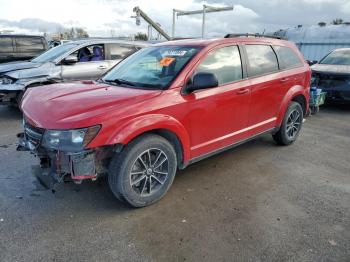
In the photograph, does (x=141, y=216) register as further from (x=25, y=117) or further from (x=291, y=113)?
(x=291, y=113)

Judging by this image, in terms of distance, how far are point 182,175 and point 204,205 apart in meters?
0.81

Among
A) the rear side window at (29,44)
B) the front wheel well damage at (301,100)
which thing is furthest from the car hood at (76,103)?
the rear side window at (29,44)

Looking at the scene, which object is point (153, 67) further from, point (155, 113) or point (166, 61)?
point (155, 113)

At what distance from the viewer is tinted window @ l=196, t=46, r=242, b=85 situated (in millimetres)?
3732

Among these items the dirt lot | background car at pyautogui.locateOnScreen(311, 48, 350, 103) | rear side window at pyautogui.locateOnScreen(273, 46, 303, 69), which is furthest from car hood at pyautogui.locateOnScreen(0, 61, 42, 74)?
background car at pyautogui.locateOnScreen(311, 48, 350, 103)

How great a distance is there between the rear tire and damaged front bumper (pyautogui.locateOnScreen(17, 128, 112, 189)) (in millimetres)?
3166

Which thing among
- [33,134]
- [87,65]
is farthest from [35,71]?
[33,134]

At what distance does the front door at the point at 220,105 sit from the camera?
3584 mm

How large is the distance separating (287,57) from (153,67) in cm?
242

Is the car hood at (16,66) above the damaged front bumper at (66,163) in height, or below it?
above

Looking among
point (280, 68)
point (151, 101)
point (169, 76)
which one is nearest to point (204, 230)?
point (151, 101)

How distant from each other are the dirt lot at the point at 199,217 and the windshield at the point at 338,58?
5.73 metres

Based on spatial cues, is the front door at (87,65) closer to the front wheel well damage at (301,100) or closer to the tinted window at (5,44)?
Result: the front wheel well damage at (301,100)

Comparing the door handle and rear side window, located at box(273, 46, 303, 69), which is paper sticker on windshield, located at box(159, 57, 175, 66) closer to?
the door handle
